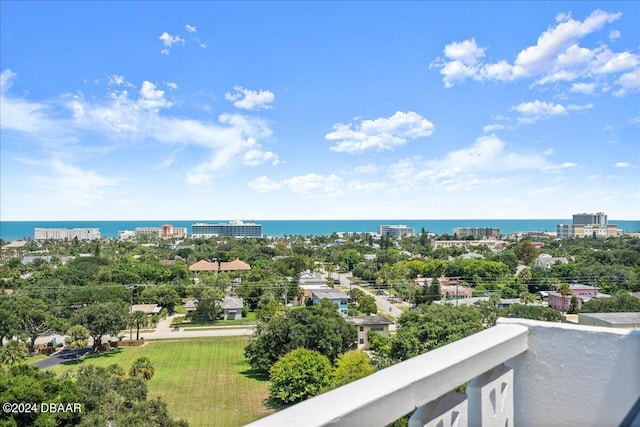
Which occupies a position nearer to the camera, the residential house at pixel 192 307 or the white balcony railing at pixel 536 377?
the white balcony railing at pixel 536 377

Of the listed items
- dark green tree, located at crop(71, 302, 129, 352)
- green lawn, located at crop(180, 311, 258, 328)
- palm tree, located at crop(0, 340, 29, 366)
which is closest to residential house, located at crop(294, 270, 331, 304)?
green lawn, located at crop(180, 311, 258, 328)

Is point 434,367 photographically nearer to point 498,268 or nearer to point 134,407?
point 134,407

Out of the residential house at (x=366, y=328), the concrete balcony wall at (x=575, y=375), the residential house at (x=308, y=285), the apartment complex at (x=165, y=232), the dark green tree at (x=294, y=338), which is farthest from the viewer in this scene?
the apartment complex at (x=165, y=232)

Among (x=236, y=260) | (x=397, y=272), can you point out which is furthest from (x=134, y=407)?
(x=236, y=260)

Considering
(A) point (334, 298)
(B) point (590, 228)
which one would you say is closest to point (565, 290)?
(A) point (334, 298)

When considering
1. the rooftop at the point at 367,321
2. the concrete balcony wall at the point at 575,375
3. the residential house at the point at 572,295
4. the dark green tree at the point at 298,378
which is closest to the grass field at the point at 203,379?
the dark green tree at the point at 298,378

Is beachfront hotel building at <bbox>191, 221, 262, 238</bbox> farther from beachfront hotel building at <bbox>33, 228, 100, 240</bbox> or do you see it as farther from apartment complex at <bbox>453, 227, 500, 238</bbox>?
apartment complex at <bbox>453, 227, 500, 238</bbox>

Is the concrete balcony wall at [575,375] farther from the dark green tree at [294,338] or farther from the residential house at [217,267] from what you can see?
the residential house at [217,267]
